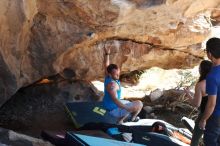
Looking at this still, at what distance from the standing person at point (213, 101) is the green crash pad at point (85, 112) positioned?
2209 mm

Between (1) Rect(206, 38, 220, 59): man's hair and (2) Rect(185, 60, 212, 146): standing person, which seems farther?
(2) Rect(185, 60, 212, 146): standing person

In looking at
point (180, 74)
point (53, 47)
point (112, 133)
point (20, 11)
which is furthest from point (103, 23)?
point (180, 74)

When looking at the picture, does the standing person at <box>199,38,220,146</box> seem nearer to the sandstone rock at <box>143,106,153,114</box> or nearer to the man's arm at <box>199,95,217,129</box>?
the man's arm at <box>199,95,217,129</box>

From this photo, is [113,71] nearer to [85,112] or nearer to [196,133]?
[85,112]

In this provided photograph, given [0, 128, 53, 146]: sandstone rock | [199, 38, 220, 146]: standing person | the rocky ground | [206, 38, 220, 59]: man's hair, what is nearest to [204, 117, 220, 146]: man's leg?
[199, 38, 220, 146]: standing person

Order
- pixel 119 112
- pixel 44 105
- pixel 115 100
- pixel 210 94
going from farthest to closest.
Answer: pixel 44 105 < pixel 119 112 < pixel 115 100 < pixel 210 94

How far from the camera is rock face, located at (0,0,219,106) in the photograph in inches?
280

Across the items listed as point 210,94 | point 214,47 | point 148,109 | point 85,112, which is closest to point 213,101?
point 210,94

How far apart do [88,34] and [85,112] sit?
1.30 m

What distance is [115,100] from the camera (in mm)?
6457

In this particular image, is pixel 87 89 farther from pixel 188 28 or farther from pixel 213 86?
pixel 213 86

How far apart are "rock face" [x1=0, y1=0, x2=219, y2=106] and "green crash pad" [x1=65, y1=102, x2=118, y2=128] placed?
83 centimetres

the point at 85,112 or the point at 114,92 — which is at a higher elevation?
the point at 114,92

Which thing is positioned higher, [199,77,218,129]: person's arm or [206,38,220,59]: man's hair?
[206,38,220,59]: man's hair
